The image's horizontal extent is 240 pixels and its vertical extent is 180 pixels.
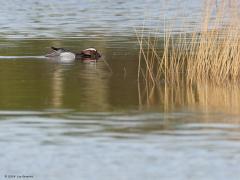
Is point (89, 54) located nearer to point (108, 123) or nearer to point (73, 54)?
point (73, 54)

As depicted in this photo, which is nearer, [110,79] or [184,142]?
[184,142]

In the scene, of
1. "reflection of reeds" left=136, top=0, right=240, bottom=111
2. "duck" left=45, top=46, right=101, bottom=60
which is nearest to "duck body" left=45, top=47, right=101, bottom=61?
"duck" left=45, top=46, right=101, bottom=60

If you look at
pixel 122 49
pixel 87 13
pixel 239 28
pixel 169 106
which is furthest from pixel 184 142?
pixel 87 13

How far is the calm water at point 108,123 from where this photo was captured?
29.1 feet

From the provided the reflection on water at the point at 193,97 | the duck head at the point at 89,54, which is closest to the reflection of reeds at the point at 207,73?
the reflection on water at the point at 193,97

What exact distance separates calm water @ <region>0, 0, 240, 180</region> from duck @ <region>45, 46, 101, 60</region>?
0.92 ft

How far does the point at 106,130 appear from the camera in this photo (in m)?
10.6

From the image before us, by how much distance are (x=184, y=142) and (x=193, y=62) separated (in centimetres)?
489

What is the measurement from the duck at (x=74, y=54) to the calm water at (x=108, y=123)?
0.92 feet

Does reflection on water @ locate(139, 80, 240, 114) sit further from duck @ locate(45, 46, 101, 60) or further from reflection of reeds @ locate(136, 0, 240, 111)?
duck @ locate(45, 46, 101, 60)

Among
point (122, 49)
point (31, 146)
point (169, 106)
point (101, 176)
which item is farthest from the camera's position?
point (122, 49)

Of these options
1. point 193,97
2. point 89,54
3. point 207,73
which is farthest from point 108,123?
point 89,54

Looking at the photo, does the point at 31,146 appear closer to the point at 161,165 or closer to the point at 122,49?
the point at 161,165

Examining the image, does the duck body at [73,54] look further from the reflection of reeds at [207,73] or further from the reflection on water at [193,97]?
the reflection on water at [193,97]
